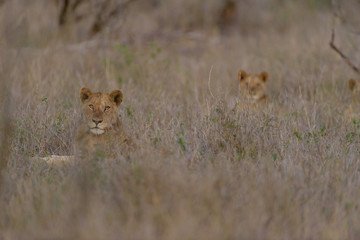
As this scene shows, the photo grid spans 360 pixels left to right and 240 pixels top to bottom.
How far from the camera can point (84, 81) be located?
7555mm

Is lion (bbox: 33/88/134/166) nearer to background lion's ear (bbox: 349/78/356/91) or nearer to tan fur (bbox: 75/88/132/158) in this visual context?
tan fur (bbox: 75/88/132/158)

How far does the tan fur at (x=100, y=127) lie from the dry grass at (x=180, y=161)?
9.1 inches

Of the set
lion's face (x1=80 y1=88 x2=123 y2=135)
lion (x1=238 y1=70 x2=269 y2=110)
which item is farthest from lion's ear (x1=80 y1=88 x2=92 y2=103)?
lion (x1=238 y1=70 x2=269 y2=110)

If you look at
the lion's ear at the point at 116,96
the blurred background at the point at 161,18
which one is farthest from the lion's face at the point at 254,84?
the blurred background at the point at 161,18

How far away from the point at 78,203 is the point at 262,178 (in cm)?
151

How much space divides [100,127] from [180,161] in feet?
3.55

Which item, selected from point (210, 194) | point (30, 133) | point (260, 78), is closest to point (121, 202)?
point (210, 194)

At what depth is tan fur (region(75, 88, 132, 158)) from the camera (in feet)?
16.4

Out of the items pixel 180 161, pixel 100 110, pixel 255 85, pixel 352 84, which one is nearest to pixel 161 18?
pixel 255 85

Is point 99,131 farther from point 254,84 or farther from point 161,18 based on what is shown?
point 161,18

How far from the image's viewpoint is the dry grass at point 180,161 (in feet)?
11.3

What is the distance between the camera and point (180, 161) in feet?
14.1

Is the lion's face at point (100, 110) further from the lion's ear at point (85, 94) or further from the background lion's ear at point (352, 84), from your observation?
the background lion's ear at point (352, 84)

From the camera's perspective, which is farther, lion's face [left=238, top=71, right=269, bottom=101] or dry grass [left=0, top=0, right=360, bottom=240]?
→ lion's face [left=238, top=71, right=269, bottom=101]
